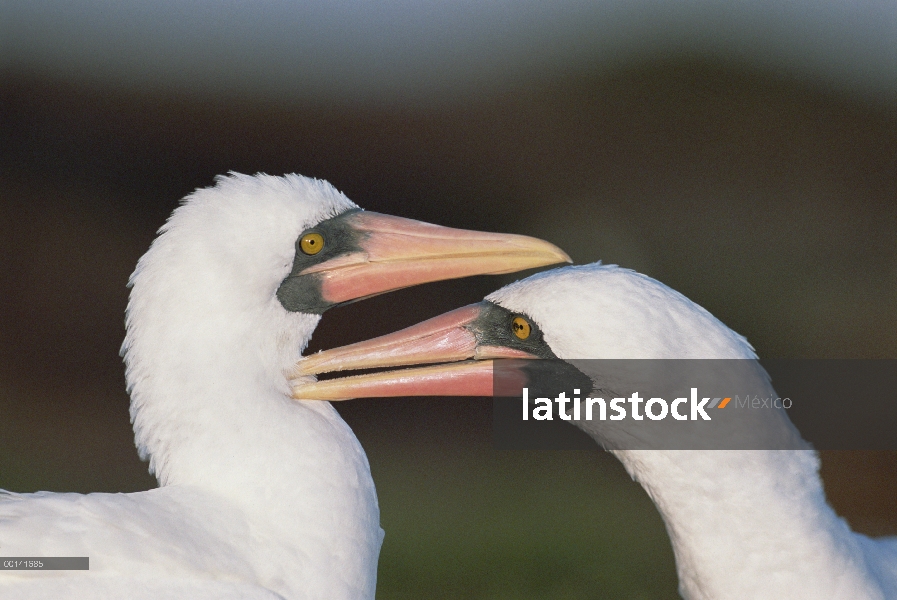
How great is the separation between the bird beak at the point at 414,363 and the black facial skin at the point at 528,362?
0.02m

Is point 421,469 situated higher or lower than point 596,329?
lower

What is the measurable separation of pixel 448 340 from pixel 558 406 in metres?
0.36

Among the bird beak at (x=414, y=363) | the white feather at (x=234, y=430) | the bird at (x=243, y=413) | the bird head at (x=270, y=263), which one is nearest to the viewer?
the bird at (x=243, y=413)

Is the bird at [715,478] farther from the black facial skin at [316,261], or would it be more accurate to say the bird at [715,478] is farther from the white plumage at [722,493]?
the black facial skin at [316,261]

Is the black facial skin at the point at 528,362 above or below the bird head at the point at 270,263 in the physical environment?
below

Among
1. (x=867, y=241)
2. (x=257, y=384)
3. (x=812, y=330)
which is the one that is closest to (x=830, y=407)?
(x=812, y=330)

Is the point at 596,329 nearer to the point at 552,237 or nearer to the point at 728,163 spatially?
the point at 552,237

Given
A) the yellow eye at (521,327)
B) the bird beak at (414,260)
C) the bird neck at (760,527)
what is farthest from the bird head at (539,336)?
the bird neck at (760,527)

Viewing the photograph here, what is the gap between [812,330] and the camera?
24.7 feet

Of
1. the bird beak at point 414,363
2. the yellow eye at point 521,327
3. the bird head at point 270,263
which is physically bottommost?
the bird beak at point 414,363

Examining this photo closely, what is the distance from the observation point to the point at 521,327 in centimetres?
233

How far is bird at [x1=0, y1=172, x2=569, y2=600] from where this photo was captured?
6.61ft

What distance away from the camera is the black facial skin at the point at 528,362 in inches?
90.6

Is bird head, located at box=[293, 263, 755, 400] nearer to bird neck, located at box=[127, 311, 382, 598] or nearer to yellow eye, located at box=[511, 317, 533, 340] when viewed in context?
yellow eye, located at box=[511, 317, 533, 340]
